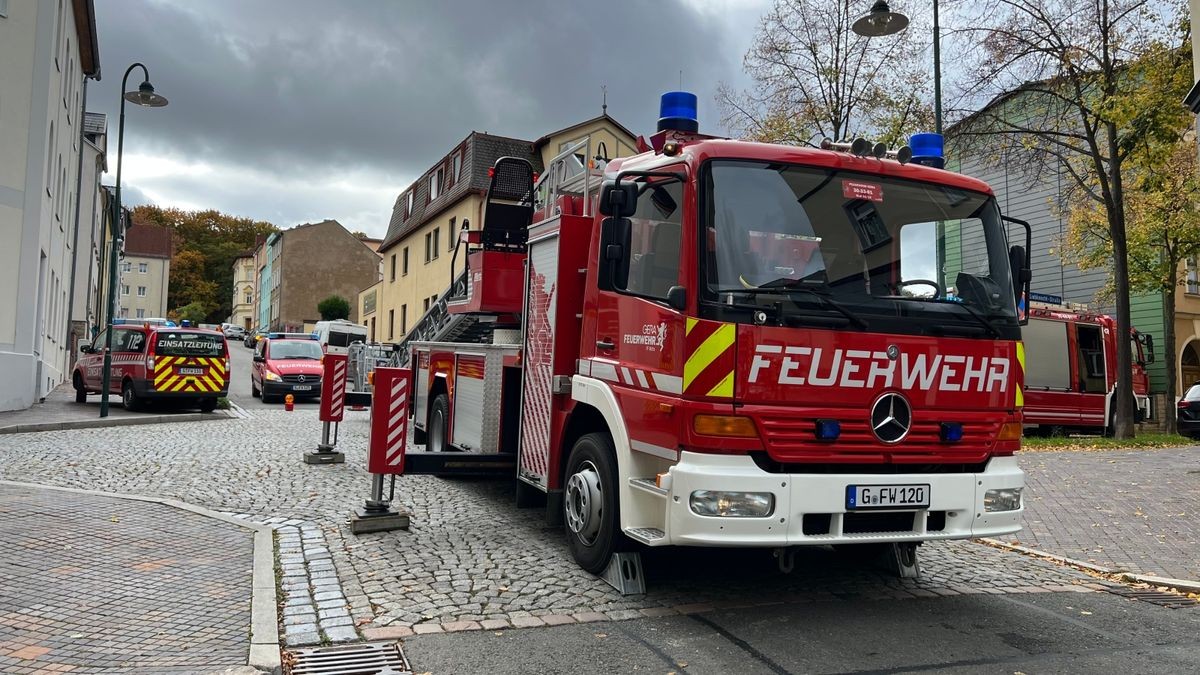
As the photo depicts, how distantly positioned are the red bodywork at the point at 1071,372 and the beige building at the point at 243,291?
8638cm

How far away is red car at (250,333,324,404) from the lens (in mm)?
23922

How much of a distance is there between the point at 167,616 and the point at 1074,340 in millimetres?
19950

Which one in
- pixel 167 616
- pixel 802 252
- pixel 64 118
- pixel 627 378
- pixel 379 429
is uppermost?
pixel 64 118

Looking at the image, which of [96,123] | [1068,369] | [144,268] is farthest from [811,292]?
[144,268]

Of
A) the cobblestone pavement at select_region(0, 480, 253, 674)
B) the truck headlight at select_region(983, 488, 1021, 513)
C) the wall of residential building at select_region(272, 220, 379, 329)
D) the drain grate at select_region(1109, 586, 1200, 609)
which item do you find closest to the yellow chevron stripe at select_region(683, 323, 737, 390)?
the truck headlight at select_region(983, 488, 1021, 513)

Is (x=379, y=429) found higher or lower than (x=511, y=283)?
lower

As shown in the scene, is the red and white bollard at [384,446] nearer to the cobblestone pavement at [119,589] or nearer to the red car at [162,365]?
the cobblestone pavement at [119,589]

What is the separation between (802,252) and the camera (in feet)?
16.6

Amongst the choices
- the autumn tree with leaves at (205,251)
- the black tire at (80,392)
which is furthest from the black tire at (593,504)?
the autumn tree with leaves at (205,251)

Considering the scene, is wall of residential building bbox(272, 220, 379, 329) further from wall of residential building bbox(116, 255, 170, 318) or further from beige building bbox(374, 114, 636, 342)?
wall of residential building bbox(116, 255, 170, 318)

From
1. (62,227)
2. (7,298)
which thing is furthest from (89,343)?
(62,227)

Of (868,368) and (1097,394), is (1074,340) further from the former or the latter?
(868,368)

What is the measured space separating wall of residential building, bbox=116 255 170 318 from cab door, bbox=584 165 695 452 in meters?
96.8

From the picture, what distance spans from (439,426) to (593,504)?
4043 millimetres
